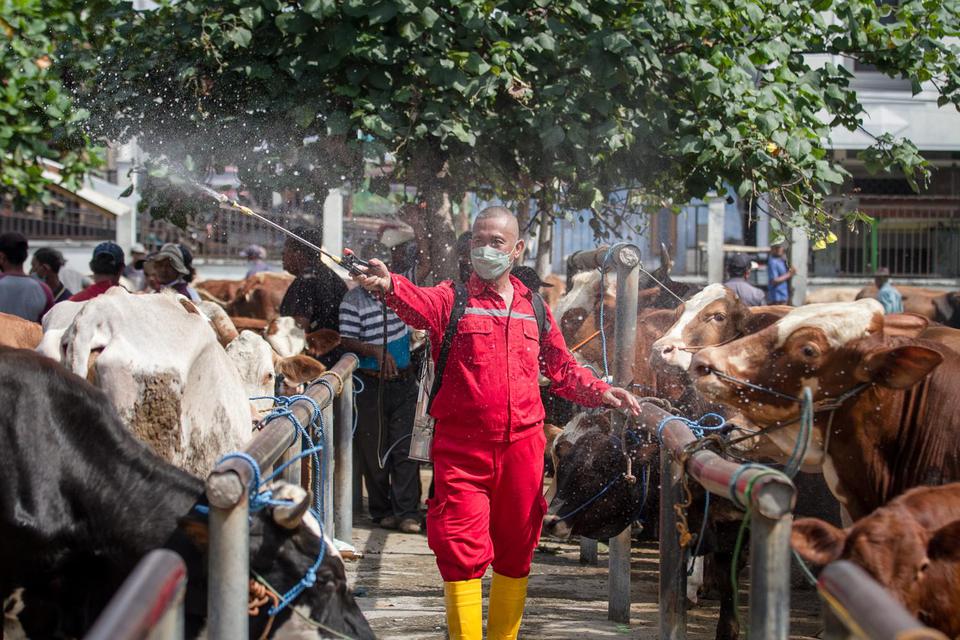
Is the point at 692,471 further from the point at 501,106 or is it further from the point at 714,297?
the point at 501,106

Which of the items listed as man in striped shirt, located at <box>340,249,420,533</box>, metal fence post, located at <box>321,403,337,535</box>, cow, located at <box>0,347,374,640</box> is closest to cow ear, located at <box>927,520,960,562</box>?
cow, located at <box>0,347,374,640</box>

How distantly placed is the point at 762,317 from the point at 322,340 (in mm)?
2839

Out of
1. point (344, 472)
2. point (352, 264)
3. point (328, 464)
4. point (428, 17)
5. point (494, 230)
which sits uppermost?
point (428, 17)

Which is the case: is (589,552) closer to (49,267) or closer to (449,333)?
(449,333)

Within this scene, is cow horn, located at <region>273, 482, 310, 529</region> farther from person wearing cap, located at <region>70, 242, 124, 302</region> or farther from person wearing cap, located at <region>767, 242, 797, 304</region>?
person wearing cap, located at <region>767, 242, 797, 304</region>

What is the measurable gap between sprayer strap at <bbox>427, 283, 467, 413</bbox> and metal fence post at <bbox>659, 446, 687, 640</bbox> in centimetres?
93

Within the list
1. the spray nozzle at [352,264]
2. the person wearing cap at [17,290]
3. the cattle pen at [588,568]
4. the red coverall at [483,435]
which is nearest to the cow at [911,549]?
the cattle pen at [588,568]

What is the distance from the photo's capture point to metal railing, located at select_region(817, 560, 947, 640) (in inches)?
70.4

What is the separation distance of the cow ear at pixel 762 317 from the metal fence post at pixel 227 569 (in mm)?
3455

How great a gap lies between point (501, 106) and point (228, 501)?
4855 mm

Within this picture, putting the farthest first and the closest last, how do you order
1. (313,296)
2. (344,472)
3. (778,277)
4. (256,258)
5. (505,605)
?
(256,258) < (778,277) < (313,296) < (344,472) < (505,605)

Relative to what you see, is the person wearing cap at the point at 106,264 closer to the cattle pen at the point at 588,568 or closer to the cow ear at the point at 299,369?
the cow ear at the point at 299,369

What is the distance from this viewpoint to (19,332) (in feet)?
19.0

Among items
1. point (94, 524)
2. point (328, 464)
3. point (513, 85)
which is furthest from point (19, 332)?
point (513, 85)
